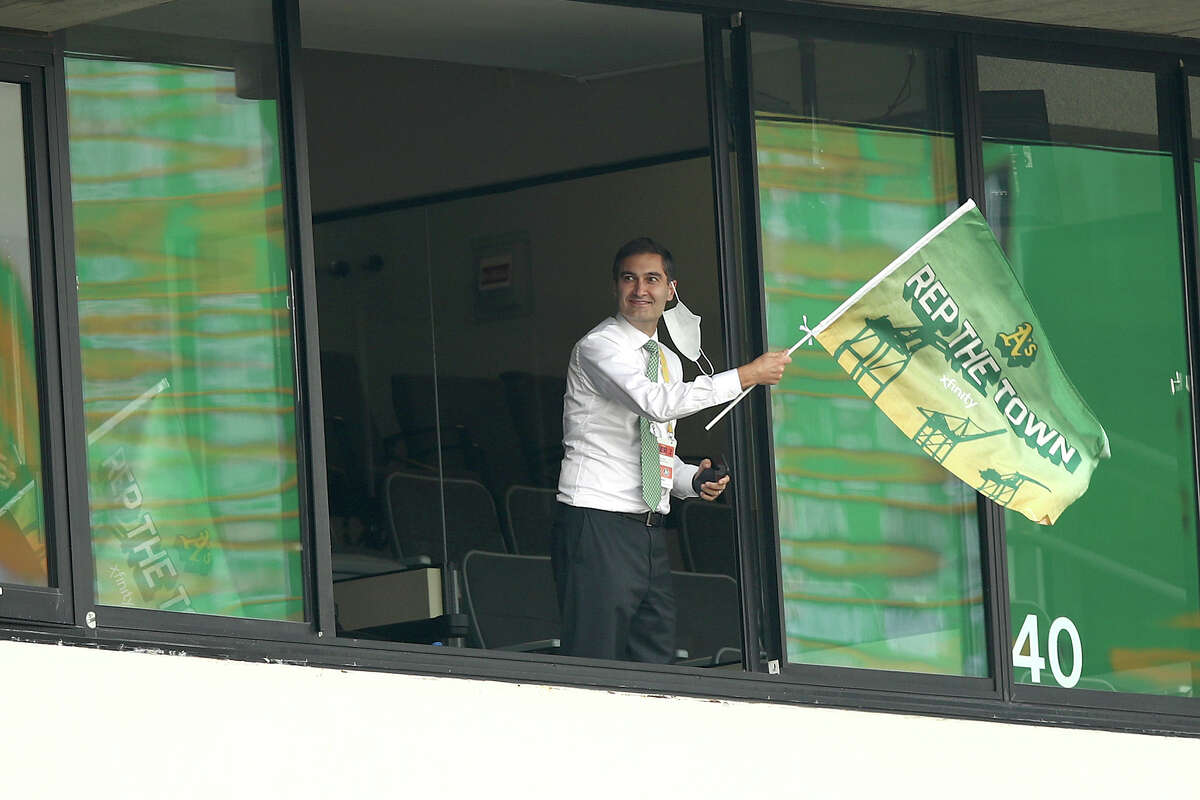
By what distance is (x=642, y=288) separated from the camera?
6078mm

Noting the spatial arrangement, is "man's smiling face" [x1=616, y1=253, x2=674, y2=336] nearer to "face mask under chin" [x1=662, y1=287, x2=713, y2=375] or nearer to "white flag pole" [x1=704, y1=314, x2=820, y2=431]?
"face mask under chin" [x1=662, y1=287, x2=713, y2=375]

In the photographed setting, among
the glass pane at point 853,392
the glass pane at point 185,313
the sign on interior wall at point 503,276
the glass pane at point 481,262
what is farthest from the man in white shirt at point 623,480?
the sign on interior wall at point 503,276

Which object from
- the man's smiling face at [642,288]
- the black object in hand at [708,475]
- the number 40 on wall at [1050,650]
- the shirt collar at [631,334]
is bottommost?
the number 40 on wall at [1050,650]

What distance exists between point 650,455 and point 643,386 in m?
0.28

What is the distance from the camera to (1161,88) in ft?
22.5

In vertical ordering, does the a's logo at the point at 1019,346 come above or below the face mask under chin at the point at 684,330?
below

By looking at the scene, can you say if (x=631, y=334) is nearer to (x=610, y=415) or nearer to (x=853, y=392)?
(x=610, y=415)

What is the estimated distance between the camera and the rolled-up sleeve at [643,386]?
572 cm

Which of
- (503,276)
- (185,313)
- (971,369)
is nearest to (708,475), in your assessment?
(971,369)

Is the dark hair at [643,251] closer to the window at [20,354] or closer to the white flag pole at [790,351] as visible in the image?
the white flag pole at [790,351]

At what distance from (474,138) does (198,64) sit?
173 inches

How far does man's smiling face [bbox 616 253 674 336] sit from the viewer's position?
19.9 feet

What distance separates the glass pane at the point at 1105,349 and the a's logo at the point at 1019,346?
0.28 m

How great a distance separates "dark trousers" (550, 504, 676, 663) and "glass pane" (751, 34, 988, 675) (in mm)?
401
